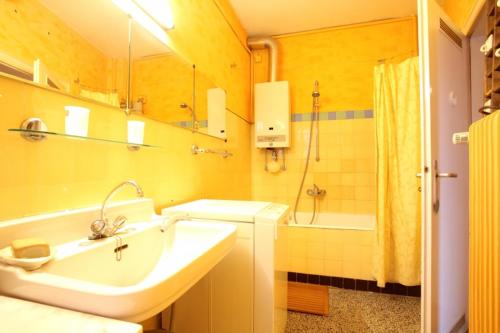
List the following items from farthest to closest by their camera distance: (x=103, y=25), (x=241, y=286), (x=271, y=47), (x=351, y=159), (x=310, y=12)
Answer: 1. (x=271, y=47)
2. (x=351, y=159)
3. (x=310, y=12)
4. (x=241, y=286)
5. (x=103, y=25)

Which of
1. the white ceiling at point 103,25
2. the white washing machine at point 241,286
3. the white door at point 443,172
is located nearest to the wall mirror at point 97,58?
the white ceiling at point 103,25

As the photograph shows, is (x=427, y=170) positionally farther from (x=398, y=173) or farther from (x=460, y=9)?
(x=460, y=9)

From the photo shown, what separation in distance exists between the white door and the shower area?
454 millimetres

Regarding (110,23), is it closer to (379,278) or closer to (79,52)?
(79,52)

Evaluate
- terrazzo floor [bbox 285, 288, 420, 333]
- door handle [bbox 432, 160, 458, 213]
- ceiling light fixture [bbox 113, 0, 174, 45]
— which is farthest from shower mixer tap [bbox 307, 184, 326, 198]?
ceiling light fixture [bbox 113, 0, 174, 45]

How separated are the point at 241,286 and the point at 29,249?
850mm

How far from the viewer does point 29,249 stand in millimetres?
584

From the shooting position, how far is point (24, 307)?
1.48ft

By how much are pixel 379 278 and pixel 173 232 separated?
1735mm

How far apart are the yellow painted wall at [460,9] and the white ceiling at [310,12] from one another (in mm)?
363

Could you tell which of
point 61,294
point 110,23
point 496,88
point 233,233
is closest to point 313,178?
point 496,88

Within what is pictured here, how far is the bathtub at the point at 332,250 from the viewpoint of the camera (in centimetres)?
208

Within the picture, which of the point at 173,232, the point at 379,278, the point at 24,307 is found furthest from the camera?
the point at 379,278

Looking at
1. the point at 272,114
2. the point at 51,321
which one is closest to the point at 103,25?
the point at 51,321
